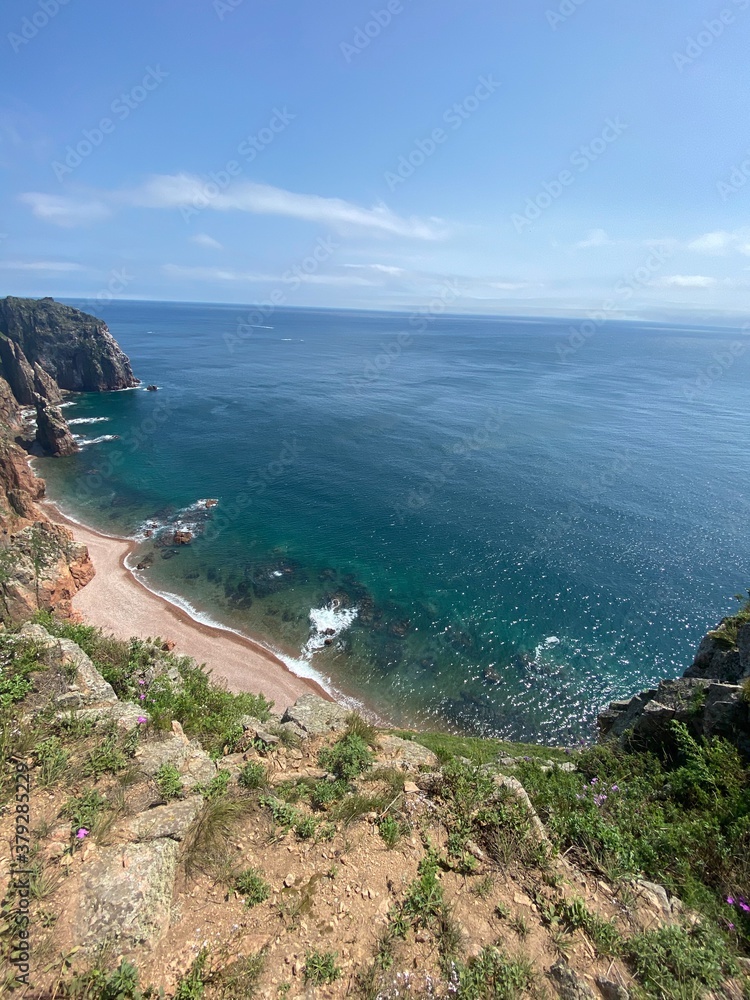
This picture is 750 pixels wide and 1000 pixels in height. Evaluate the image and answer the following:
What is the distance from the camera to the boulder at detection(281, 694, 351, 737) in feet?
44.1

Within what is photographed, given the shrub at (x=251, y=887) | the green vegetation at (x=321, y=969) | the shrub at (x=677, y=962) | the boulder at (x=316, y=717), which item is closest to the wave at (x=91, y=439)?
the boulder at (x=316, y=717)

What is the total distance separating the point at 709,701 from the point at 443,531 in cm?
3589

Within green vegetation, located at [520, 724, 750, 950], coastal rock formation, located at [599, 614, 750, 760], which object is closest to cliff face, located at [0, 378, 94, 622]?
green vegetation, located at [520, 724, 750, 950]

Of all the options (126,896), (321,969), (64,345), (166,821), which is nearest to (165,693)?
(166,821)

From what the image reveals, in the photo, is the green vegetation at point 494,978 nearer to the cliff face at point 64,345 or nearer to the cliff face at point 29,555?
the cliff face at point 29,555

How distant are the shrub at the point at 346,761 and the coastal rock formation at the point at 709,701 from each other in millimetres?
9295

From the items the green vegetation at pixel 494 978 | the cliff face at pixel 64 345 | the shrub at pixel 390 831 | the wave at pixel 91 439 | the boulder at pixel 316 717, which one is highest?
the cliff face at pixel 64 345

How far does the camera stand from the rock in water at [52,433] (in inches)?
2589

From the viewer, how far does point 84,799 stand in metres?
7.92

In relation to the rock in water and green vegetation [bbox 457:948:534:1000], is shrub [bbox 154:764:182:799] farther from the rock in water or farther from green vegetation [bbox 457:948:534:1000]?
the rock in water

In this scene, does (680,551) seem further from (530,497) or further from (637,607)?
(530,497)

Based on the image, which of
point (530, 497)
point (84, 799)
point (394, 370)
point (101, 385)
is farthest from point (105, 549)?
point (394, 370)

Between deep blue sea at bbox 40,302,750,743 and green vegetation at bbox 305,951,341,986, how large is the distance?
25.7m

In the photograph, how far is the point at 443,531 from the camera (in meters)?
49.0
